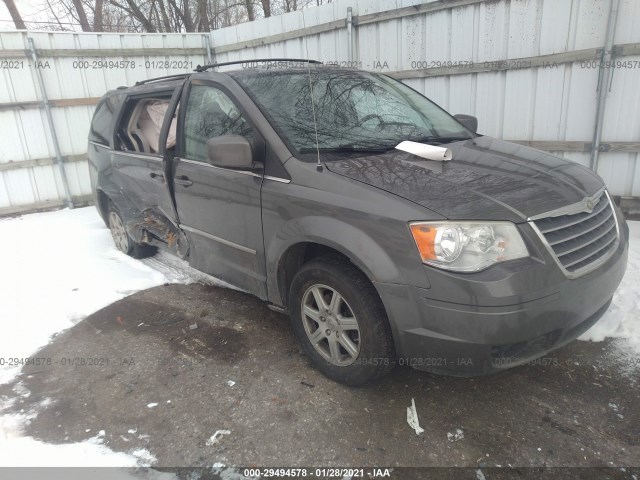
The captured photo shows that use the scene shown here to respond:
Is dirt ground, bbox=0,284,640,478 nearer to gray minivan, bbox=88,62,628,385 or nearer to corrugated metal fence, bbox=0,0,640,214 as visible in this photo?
gray minivan, bbox=88,62,628,385

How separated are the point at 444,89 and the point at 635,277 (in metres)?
3.35

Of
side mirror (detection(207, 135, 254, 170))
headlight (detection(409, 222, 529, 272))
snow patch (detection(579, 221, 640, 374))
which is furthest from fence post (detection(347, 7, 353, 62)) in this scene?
headlight (detection(409, 222, 529, 272))

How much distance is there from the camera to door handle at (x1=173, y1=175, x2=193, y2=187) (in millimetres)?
3504

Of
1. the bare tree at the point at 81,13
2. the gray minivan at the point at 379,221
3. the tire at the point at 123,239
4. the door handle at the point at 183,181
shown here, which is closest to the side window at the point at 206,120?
the gray minivan at the point at 379,221

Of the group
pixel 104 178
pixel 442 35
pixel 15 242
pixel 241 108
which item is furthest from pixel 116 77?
pixel 241 108

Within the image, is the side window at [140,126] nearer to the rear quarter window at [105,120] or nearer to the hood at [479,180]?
the rear quarter window at [105,120]

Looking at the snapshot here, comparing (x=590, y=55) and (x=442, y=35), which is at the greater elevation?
(x=442, y=35)

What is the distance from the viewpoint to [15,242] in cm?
613

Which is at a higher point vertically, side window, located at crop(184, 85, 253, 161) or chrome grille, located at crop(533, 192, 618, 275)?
side window, located at crop(184, 85, 253, 161)

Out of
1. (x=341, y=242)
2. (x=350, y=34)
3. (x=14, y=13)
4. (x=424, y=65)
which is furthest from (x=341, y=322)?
(x=14, y=13)

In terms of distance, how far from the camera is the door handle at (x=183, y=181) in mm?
3504

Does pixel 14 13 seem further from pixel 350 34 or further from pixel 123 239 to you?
pixel 123 239

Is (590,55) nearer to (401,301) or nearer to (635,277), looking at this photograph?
(635,277)

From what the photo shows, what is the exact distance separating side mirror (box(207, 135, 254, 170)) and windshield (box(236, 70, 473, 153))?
26 cm
